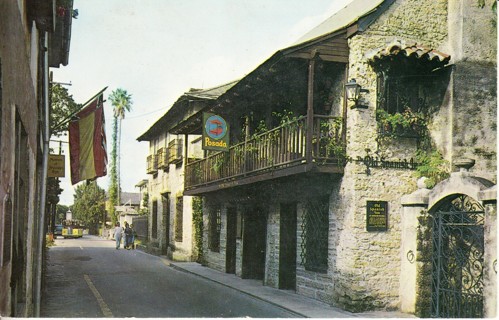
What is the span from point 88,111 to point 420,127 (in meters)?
6.70

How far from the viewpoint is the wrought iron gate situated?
31.2 ft

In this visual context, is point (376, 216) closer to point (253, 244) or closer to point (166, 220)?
point (253, 244)

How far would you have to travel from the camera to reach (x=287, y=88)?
46.5 ft

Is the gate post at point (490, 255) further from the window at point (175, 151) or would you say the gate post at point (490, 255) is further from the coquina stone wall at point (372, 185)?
the window at point (175, 151)

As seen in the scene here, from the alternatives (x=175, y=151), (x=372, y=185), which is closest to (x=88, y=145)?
(x=372, y=185)

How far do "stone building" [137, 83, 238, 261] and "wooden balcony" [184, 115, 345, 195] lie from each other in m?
3.45

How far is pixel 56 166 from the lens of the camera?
44.1 feet

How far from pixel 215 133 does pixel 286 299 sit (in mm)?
5769

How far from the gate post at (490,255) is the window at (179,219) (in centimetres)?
1769

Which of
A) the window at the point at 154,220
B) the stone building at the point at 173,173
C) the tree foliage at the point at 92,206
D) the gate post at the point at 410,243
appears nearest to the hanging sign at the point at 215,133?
the stone building at the point at 173,173

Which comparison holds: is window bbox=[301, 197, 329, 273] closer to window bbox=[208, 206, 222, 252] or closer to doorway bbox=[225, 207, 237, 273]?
doorway bbox=[225, 207, 237, 273]

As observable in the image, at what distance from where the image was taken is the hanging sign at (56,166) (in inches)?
522

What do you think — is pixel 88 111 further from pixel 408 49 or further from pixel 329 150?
pixel 408 49

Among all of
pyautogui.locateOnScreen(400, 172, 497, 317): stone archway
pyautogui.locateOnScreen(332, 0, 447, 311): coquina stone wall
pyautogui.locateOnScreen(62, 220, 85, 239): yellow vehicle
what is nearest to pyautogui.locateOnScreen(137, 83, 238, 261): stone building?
pyautogui.locateOnScreen(332, 0, 447, 311): coquina stone wall
